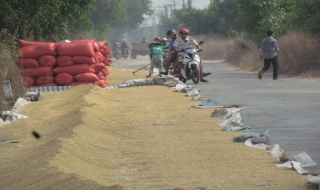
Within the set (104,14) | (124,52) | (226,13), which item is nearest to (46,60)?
(226,13)

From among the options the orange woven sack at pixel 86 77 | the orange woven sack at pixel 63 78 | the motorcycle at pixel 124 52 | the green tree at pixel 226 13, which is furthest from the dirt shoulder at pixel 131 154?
the motorcycle at pixel 124 52

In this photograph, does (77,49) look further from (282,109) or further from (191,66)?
(282,109)

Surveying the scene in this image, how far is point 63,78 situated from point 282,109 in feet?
27.4

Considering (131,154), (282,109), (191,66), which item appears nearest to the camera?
(131,154)

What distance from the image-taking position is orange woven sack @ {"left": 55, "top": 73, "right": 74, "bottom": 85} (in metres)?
20.7

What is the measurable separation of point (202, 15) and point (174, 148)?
6600cm

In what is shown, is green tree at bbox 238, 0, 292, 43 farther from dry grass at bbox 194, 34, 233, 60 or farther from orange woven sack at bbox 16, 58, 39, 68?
dry grass at bbox 194, 34, 233, 60

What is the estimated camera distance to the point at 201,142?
9789 mm

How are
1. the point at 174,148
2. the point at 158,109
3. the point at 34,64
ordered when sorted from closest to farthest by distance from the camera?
1. the point at 174,148
2. the point at 158,109
3. the point at 34,64

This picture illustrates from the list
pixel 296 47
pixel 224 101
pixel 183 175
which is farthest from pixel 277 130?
pixel 296 47

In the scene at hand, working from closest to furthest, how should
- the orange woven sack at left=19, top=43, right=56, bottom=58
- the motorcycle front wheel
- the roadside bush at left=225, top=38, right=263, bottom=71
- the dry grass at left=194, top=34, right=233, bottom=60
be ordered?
the orange woven sack at left=19, top=43, right=56, bottom=58, the motorcycle front wheel, the roadside bush at left=225, top=38, right=263, bottom=71, the dry grass at left=194, top=34, right=233, bottom=60

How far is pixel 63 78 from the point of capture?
68.0 ft

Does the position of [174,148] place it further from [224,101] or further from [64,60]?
[64,60]

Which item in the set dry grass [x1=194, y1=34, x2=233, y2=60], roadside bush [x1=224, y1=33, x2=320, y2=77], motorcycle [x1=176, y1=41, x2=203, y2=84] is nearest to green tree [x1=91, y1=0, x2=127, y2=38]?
dry grass [x1=194, y1=34, x2=233, y2=60]
